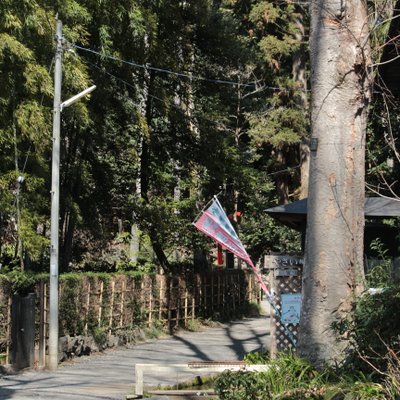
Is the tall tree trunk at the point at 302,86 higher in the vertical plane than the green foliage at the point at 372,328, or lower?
higher

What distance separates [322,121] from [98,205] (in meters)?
19.5

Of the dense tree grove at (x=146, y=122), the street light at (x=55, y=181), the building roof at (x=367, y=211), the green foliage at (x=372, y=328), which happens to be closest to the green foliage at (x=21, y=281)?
the street light at (x=55, y=181)

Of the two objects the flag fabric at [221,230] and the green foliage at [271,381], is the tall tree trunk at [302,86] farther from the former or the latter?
the green foliage at [271,381]

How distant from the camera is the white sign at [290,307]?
485 inches

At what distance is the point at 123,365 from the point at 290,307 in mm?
6768

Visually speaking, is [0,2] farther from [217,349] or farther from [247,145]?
[247,145]

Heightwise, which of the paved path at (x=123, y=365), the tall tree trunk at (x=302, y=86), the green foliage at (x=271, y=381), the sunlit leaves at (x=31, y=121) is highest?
the tall tree trunk at (x=302, y=86)

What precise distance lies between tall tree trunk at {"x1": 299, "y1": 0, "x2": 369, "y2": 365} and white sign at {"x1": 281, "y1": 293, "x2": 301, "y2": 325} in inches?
140

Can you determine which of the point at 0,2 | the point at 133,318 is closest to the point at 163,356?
the point at 133,318

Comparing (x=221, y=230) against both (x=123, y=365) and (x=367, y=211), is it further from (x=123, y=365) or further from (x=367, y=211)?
→ (x=123, y=365)

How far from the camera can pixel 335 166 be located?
880 cm

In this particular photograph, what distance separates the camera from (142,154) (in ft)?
93.8

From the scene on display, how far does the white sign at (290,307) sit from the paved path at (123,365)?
1.91 m

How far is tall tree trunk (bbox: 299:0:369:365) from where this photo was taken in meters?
8.60
